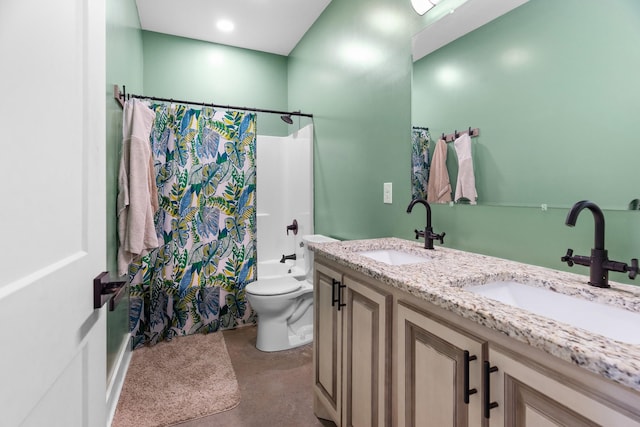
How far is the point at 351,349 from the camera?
1.29m

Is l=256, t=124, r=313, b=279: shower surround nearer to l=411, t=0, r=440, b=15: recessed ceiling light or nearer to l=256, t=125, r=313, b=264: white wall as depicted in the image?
l=256, t=125, r=313, b=264: white wall

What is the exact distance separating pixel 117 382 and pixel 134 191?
112 centimetres

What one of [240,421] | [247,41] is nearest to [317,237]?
[240,421]

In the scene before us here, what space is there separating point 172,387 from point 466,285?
1.85 meters

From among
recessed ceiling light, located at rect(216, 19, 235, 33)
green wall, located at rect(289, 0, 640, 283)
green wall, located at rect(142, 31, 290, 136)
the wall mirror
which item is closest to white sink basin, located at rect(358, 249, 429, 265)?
green wall, located at rect(289, 0, 640, 283)

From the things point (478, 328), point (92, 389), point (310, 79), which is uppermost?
point (310, 79)

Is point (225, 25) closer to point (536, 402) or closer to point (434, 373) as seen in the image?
point (434, 373)

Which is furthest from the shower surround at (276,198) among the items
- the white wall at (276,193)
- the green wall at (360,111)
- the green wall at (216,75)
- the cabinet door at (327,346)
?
the cabinet door at (327,346)

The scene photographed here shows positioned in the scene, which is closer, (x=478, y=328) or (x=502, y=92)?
(x=478, y=328)

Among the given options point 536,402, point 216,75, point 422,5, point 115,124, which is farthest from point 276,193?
point 536,402

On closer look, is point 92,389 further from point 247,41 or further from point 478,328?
point 247,41

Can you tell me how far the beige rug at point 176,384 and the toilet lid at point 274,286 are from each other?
0.50 m

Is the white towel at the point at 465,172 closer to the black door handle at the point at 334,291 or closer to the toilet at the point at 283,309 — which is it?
the black door handle at the point at 334,291

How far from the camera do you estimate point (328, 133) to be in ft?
8.51
